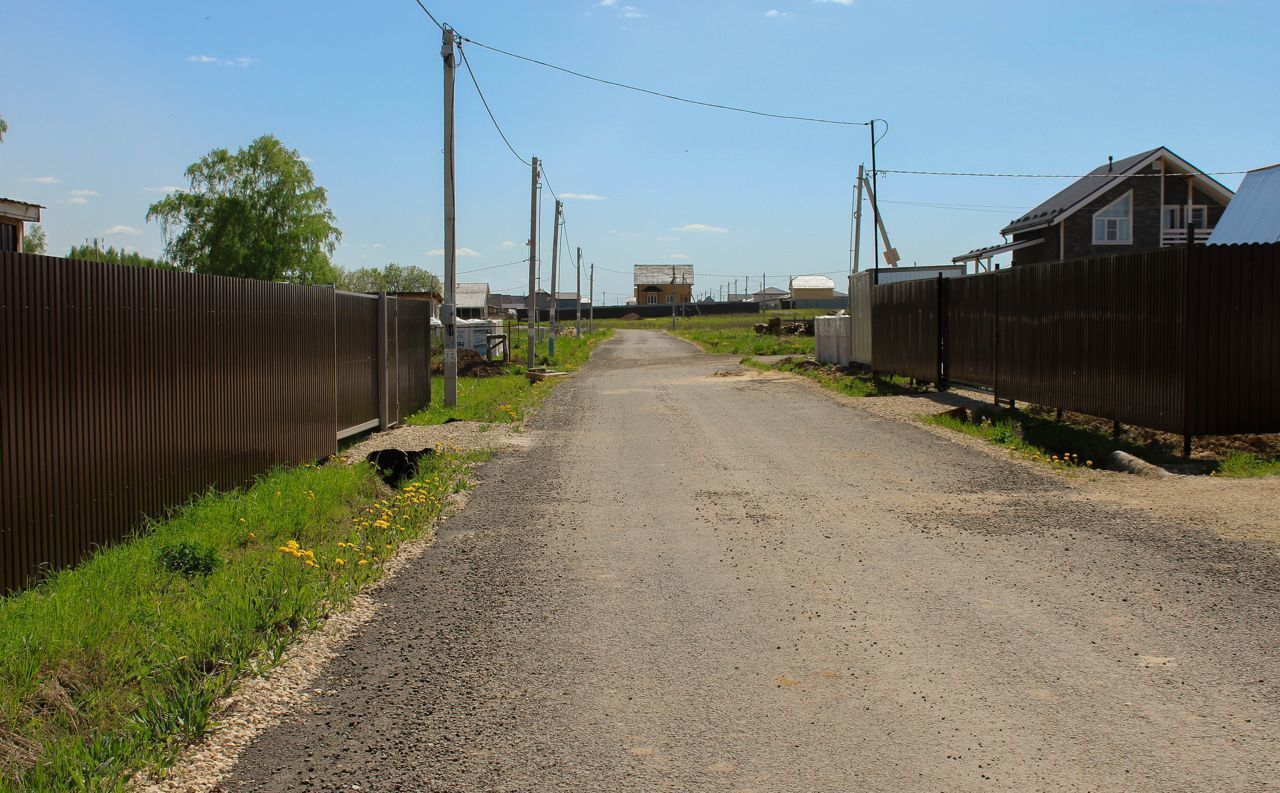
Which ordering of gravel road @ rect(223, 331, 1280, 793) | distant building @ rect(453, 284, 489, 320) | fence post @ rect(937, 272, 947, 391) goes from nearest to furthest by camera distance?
gravel road @ rect(223, 331, 1280, 793)
fence post @ rect(937, 272, 947, 391)
distant building @ rect(453, 284, 489, 320)

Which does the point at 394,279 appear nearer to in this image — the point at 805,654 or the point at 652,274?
the point at 652,274

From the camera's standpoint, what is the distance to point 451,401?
20.8 meters

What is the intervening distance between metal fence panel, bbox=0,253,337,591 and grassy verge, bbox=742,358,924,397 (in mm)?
15208

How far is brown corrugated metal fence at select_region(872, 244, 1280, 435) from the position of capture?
12078 mm

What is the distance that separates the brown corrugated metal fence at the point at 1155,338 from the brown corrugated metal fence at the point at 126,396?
1010 cm

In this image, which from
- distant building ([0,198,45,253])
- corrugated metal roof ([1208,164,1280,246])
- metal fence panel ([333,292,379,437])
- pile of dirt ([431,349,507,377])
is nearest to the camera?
metal fence panel ([333,292,379,437])

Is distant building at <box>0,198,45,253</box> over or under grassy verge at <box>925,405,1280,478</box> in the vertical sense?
over

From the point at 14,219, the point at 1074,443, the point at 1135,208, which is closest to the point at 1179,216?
the point at 1135,208

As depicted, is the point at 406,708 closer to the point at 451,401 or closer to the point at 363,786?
the point at 363,786

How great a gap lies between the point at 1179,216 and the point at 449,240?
111ft

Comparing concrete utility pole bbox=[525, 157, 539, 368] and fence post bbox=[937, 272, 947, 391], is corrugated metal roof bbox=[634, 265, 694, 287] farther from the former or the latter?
fence post bbox=[937, 272, 947, 391]

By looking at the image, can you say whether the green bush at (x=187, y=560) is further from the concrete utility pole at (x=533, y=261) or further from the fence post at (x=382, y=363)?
the concrete utility pole at (x=533, y=261)

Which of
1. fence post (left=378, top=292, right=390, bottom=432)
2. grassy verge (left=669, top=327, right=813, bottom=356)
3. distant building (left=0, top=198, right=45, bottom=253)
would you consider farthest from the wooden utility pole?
grassy verge (left=669, top=327, right=813, bottom=356)

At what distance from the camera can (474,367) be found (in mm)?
33438
